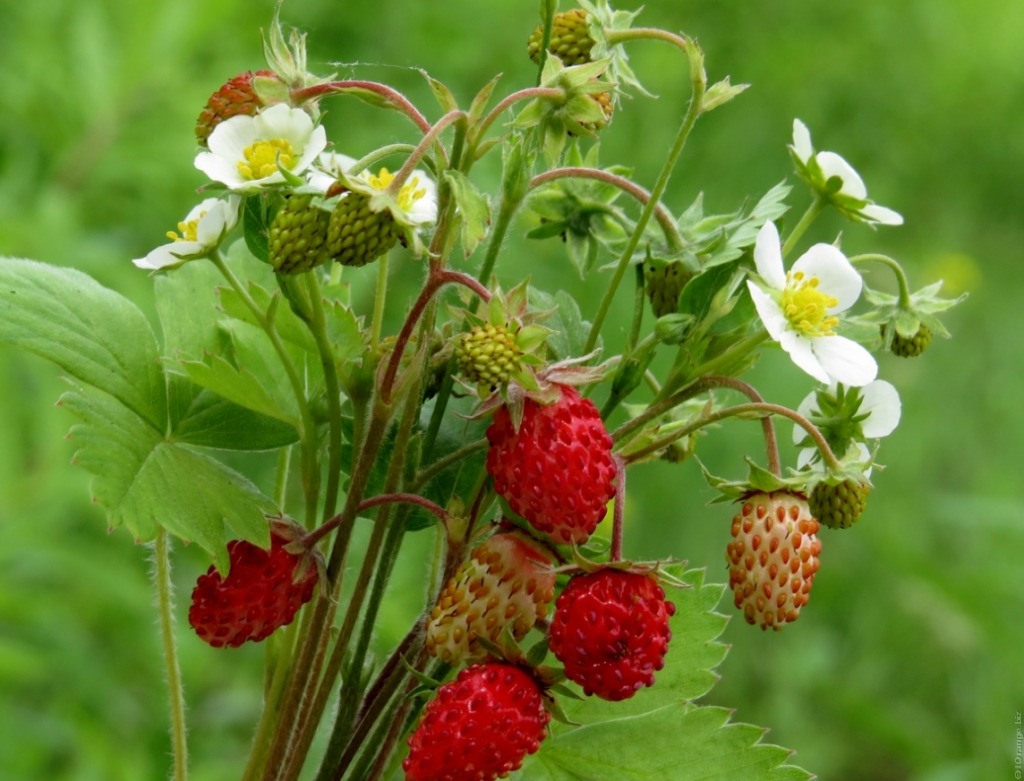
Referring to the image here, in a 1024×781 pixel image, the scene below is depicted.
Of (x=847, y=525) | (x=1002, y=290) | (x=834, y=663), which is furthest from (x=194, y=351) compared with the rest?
(x=1002, y=290)

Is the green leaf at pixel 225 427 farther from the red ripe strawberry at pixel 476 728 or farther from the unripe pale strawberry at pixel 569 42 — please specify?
the unripe pale strawberry at pixel 569 42

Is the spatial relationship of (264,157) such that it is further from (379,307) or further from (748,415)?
(748,415)

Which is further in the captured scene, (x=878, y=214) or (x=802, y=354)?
(x=878, y=214)

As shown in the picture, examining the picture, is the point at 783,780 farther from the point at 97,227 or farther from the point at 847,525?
the point at 97,227

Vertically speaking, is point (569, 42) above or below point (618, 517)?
above

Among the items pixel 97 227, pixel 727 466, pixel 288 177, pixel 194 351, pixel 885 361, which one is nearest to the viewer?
pixel 288 177

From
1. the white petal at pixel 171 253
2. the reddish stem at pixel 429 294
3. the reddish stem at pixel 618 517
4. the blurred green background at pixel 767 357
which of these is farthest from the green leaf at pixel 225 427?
the blurred green background at pixel 767 357

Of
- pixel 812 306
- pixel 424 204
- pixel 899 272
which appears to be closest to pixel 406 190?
pixel 424 204

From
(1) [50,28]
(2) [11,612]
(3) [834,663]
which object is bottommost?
(3) [834,663]
